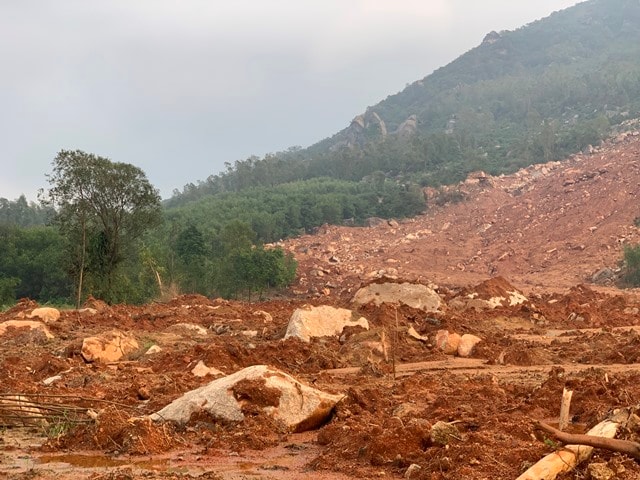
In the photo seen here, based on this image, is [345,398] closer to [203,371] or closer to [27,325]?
[203,371]

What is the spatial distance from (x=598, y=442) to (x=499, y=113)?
98054 millimetres

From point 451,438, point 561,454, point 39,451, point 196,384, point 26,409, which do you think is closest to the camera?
point 561,454

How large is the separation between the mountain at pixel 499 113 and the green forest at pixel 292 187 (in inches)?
11.3

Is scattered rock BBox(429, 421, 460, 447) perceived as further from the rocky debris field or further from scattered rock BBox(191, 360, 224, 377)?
scattered rock BBox(191, 360, 224, 377)

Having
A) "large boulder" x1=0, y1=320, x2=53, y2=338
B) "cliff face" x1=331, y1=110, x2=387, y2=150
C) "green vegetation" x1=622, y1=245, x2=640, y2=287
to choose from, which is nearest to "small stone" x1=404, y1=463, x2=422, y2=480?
"large boulder" x1=0, y1=320, x2=53, y2=338

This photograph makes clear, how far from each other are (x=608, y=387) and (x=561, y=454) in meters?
3.63

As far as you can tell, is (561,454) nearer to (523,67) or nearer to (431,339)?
(431,339)

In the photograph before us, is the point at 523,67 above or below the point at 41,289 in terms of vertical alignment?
above

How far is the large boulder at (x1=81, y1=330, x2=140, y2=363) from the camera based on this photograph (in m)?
12.8

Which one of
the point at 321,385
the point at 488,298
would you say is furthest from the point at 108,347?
the point at 488,298

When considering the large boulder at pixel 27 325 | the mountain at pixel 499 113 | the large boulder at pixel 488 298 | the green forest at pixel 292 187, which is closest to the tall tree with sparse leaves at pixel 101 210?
the green forest at pixel 292 187

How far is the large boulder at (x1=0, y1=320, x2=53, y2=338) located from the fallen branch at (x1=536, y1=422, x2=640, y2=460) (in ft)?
43.4

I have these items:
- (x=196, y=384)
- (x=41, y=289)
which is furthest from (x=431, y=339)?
(x=41, y=289)

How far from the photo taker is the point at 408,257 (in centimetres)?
4119
